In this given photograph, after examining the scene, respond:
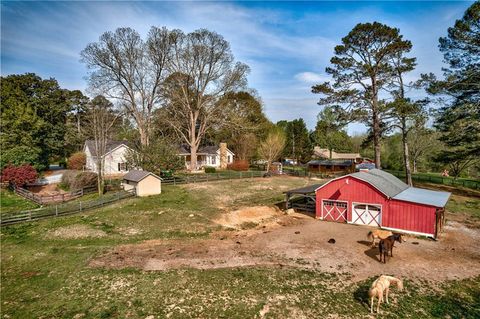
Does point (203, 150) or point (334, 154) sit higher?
point (203, 150)

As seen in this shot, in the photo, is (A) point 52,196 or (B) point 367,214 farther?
(A) point 52,196

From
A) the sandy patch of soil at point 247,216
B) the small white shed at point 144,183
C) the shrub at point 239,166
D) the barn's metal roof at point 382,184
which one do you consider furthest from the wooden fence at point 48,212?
the shrub at point 239,166

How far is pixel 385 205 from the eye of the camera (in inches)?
818

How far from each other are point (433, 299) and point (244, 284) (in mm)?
7802

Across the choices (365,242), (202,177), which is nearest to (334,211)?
(365,242)

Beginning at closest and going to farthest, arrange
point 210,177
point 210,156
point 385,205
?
point 385,205, point 210,177, point 210,156

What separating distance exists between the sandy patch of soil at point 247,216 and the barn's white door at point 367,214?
6.49 metres

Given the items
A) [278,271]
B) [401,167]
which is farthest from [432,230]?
[401,167]

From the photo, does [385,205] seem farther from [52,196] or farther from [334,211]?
[52,196]

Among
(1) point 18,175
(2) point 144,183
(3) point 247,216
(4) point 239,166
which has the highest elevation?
(4) point 239,166

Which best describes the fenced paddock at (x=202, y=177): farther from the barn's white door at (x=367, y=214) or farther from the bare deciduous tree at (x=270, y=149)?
the barn's white door at (x=367, y=214)

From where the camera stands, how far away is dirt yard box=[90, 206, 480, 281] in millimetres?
14117

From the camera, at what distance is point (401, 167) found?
201 ft

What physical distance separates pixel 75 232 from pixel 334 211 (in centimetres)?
1969
